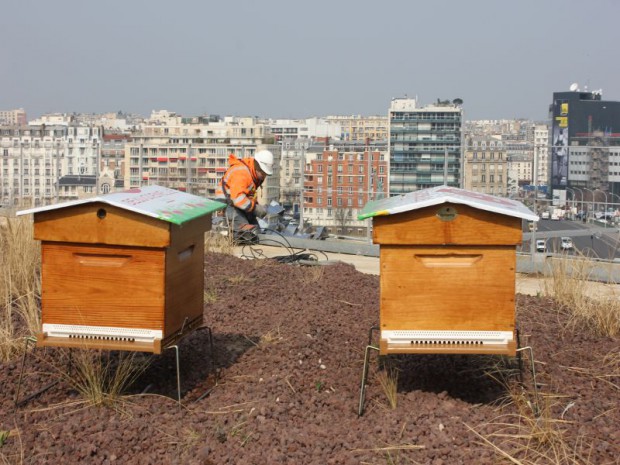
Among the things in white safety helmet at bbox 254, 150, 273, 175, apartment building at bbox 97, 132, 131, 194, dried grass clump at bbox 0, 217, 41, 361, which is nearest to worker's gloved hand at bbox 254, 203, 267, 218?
white safety helmet at bbox 254, 150, 273, 175

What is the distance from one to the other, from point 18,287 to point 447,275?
188 inches

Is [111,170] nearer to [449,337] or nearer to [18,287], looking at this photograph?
[18,287]

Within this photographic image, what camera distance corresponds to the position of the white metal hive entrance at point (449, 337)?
5027mm

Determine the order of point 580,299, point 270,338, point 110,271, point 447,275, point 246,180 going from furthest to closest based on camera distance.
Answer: point 246,180, point 580,299, point 270,338, point 110,271, point 447,275

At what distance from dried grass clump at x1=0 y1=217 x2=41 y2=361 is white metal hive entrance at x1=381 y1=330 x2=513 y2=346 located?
2.93 m

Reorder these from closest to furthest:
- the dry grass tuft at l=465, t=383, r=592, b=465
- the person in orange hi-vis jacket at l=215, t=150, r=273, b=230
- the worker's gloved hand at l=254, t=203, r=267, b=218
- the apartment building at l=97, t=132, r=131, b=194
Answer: the dry grass tuft at l=465, t=383, r=592, b=465 → the person in orange hi-vis jacket at l=215, t=150, r=273, b=230 → the worker's gloved hand at l=254, t=203, r=267, b=218 → the apartment building at l=97, t=132, r=131, b=194

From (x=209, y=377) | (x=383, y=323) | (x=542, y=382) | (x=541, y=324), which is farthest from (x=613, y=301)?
(x=209, y=377)

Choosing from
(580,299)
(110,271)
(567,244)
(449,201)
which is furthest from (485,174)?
(110,271)

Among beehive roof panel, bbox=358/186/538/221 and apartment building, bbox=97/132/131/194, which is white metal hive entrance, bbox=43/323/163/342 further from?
apartment building, bbox=97/132/131/194

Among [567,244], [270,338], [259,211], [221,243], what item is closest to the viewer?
[270,338]

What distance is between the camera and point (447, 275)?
4.98 meters

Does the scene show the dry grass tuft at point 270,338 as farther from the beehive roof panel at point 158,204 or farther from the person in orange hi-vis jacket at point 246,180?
the person in orange hi-vis jacket at point 246,180

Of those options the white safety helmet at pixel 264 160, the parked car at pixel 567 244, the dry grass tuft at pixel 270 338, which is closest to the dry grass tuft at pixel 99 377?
the dry grass tuft at pixel 270 338

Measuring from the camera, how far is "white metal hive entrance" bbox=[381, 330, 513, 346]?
16.5 feet
